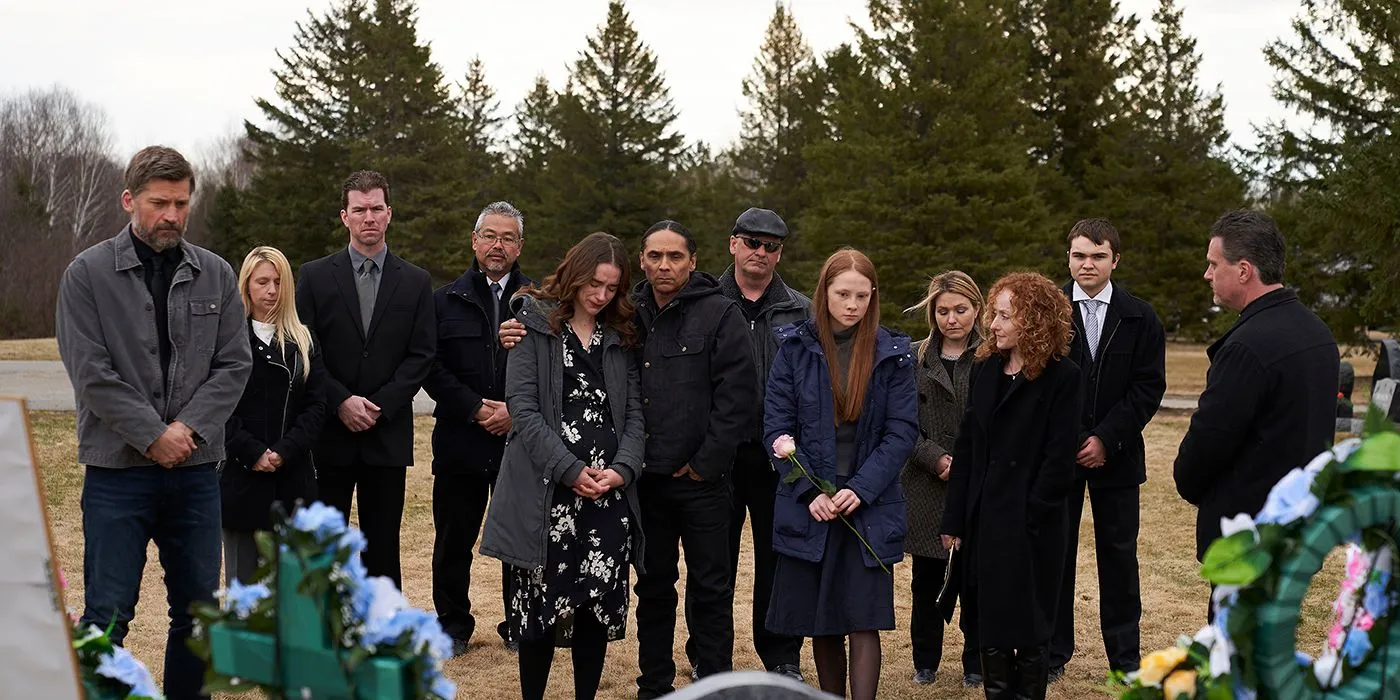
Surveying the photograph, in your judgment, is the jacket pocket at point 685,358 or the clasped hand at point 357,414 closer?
the jacket pocket at point 685,358

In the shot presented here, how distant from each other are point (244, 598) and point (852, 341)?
→ 3.55 meters

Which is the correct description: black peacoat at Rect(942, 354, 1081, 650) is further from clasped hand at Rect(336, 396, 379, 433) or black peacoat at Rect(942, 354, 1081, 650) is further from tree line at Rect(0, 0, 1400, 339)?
tree line at Rect(0, 0, 1400, 339)

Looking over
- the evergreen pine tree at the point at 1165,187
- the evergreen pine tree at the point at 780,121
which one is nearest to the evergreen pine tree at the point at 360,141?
the evergreen pine tree at the point at 780,121

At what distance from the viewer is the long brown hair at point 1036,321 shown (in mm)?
4848


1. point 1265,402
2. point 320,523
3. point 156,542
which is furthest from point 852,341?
point 320,523

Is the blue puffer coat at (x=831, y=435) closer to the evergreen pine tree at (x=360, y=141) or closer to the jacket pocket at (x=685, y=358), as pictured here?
the jacket pocket at (x=685, y=358)

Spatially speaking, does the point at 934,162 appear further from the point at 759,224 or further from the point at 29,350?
the point at 759,224

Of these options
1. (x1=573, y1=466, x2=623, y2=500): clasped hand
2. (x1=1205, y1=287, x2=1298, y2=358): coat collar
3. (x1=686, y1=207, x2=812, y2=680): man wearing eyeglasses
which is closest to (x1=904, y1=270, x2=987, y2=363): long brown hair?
(x1=686, y1=207, x2=812, y2=680): man wearing eyeglasses

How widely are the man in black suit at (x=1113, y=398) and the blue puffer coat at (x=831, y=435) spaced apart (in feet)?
4.11

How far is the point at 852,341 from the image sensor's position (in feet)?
17.6

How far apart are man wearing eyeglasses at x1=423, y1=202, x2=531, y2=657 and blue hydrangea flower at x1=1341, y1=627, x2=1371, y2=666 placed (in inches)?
182

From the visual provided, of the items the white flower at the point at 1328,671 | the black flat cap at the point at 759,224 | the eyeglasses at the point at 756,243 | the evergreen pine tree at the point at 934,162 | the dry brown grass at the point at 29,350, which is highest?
the evergreen pine tree at the point at 934,162

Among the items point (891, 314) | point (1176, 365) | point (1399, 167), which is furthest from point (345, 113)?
point (1399, 167)

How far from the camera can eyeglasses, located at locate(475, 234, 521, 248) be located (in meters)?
6.62
